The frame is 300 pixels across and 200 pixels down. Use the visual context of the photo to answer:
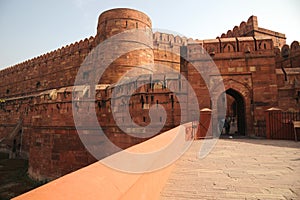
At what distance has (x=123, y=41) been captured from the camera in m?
10.7

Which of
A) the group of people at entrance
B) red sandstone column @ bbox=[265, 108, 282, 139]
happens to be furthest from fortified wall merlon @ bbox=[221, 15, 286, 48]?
red sandstone column @ bbox=[265, 108, 282, 139]

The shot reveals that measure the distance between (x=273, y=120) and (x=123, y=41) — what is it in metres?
7.92

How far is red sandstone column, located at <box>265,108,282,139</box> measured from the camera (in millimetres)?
6496

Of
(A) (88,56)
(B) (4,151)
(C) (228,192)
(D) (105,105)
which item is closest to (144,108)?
(D) (105,105)

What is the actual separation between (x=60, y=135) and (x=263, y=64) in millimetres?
8955

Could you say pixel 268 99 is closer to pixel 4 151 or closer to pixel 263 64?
pixel 263 64

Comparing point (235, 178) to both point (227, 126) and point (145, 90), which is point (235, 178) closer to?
point (145, 90)

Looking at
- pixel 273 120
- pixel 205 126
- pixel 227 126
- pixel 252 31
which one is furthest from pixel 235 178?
pixel 252 31

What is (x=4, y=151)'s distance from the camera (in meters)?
15.4

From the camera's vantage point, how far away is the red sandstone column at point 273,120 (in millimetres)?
6496

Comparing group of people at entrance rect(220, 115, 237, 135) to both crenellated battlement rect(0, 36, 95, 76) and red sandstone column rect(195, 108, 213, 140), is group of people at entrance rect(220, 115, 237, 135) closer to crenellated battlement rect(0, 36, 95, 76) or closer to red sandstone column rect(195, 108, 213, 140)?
red sandstone column rect(195, 108, 213, 140)

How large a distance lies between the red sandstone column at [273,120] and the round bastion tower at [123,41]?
6526 millimetres

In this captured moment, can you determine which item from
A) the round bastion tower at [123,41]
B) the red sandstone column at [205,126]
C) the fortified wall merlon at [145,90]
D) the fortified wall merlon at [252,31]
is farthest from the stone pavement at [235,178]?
the fortified wall merlon at [252,31]

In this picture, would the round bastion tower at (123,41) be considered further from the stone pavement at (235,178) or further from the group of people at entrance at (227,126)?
the stone pavement at (235,178)
